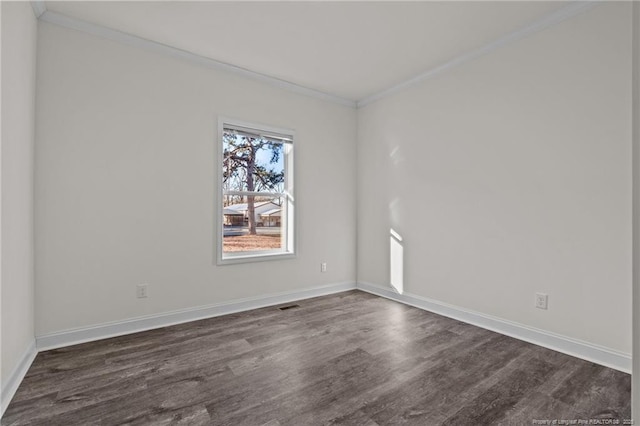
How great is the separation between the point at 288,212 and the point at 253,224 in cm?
47

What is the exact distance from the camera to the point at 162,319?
2971 millimetres

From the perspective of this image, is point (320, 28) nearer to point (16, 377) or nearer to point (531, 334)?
point (531, 334)

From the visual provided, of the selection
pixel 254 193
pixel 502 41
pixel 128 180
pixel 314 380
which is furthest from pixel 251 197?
pixel 502 41

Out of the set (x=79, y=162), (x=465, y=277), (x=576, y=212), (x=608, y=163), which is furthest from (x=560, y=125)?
(x=79, y=162)

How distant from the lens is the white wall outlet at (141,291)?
2.86 meters

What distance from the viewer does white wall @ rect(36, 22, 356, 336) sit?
8.21 feet

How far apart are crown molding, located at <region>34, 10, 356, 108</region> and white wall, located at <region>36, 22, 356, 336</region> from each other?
54 mm

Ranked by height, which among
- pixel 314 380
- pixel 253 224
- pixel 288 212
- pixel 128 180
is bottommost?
pixel 314 380

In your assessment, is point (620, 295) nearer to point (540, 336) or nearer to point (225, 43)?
point (540, 336)

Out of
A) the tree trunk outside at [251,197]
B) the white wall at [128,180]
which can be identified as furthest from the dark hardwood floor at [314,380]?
the tree trunk outside at [251,197]

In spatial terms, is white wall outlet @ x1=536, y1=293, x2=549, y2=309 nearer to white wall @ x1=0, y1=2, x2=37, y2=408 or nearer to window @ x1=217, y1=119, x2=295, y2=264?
window @ x1=217, y1=119, x2=295, y2=264

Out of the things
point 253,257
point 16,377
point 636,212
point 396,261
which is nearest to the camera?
point 636,212

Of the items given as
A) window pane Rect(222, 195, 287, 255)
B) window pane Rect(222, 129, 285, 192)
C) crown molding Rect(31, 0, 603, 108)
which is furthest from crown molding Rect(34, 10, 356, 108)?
window pane Rect(222, 195, 287, 255)

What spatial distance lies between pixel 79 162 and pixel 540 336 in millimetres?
4049
